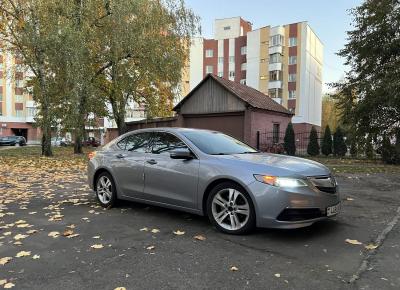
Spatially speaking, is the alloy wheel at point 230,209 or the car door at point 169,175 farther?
the car door at point 169,175

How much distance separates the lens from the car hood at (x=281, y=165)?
17.3 feet

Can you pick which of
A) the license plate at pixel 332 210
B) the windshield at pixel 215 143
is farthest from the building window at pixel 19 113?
the license plate at pixel 332 210

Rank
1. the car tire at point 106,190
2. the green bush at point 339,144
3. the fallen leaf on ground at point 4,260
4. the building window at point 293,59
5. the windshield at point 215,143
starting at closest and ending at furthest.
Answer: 1. the fallen leaf on ground at point 4,260
2. the windshield at point 215,143
3. the car tire at point 106,190
4. the green bush at point 339,144
5. the building window at point 293,59

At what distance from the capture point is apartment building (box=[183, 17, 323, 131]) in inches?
2324

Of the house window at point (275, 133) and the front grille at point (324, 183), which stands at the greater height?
the house window at point (275, 133)

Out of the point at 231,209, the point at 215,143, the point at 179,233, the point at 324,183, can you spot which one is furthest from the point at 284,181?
the point at 215,143

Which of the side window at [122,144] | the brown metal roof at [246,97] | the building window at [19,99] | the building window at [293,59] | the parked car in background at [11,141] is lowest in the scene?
the parked car in background at [11,141]

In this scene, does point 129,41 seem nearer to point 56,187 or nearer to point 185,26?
point 185,26

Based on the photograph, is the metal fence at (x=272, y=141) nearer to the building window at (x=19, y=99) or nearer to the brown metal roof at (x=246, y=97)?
the brown metal roof at (x=246, y=97)

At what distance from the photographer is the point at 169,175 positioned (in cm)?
629

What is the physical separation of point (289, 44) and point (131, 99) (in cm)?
3903

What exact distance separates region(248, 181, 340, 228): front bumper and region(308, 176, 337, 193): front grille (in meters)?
0.09

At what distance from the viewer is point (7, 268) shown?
436 cm

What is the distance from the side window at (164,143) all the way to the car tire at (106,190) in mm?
1157
